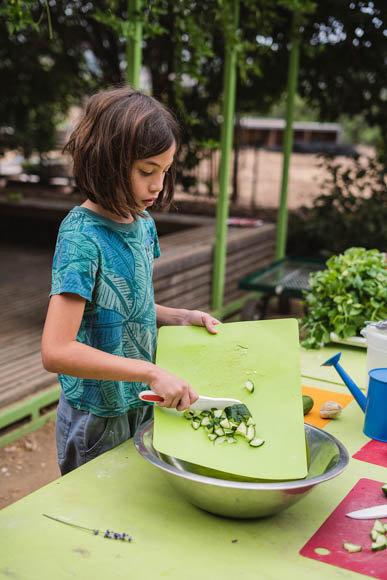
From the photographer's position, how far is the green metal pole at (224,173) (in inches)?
180

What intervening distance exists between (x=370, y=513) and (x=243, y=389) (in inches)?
14.8

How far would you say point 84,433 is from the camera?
1.53 m

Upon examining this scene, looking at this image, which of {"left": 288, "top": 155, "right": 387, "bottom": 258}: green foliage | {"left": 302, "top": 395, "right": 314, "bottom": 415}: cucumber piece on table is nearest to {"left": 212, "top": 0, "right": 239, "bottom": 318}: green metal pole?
{"left": 288, "top": 155, "right": 387, "bottom": 258}: green foliage

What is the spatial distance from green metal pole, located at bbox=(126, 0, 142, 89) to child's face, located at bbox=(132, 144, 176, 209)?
2.22m

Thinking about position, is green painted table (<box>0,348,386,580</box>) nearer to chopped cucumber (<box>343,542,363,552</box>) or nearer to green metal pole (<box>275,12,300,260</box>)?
chopped cucumber (<box>343,542,363,552</box>)

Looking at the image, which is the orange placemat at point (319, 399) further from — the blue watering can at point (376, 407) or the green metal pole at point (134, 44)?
the green metal pole at point (134, 44)

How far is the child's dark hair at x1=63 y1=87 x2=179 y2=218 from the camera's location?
130 centimetres

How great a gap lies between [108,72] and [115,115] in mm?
7075

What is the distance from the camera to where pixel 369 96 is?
24.2ft

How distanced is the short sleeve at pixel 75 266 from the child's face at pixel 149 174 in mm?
158

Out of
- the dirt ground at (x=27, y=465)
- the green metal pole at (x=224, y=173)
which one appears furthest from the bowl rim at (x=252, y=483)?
the green metal pole at (x=224, y=173)

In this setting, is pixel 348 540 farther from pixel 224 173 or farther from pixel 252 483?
pixel 224 173

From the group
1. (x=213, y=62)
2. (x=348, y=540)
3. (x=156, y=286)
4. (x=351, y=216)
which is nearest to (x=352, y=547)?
(x=348, y=540)

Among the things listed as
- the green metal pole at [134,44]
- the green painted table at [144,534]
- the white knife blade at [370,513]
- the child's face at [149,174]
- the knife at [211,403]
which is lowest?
the green painted table at [144,534]
